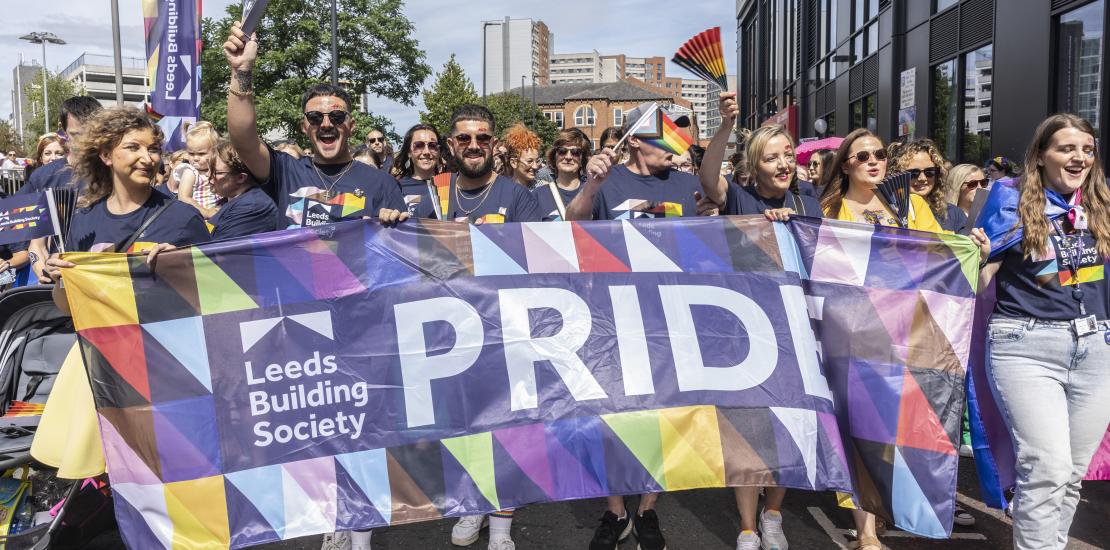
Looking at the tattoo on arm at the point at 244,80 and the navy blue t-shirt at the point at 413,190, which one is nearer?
the tattoo on arm at the point at 244,80

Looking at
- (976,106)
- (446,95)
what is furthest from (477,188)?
(446,95)

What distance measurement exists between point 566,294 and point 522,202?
106 cm

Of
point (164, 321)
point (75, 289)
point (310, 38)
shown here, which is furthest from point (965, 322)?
point (310, 38)

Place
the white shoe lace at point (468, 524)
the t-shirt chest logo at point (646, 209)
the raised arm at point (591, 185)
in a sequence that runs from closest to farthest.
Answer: the raised arm at point (591, 185) → the t-shirt chest logo at point (646, 209) → the white shoe lace at point (468, 524)

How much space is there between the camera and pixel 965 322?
11.5ft

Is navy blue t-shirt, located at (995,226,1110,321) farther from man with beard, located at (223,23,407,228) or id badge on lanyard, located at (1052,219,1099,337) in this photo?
man with beard, located at (223,23,407,228)

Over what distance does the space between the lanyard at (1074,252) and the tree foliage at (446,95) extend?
33.7 metres

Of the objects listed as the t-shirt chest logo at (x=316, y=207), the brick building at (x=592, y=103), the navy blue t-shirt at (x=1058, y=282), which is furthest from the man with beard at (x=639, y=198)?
the brick building at (x=592, y=103)

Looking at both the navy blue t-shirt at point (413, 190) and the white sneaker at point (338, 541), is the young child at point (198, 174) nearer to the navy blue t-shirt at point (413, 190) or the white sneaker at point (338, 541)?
the navy blue t-shirt at point (413, 190)

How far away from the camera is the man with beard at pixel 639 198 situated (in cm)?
386

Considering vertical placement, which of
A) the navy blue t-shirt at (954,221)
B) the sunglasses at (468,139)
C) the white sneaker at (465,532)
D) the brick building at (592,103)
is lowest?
the white sneaker at (465,532)

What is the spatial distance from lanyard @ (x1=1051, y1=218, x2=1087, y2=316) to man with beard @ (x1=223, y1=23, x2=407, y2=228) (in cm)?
289

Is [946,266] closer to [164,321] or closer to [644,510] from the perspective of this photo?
[644,510]

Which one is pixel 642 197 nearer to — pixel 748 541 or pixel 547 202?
pixel 547 202
